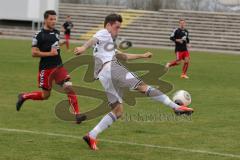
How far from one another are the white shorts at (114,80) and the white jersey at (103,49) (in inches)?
4.1

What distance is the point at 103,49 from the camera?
31.4ft

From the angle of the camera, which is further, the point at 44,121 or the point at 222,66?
the point at 222,66

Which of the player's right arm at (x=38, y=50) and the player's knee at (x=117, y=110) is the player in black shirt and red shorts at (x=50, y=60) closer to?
the player's right arm at (x=38, y=50)

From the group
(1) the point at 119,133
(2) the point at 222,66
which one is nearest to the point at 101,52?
(1) the point at 119,133

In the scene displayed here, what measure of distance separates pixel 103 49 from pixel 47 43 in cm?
230

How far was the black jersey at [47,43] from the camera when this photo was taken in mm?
11508

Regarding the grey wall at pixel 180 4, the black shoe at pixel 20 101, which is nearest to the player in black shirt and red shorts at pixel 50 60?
the black shoe at pixel 20 101

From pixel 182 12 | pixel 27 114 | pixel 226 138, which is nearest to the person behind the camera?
pixel 226 138

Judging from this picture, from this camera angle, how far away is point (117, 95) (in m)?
9.50

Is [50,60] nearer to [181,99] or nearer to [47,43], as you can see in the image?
[47,43]

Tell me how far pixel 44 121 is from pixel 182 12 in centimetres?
3957

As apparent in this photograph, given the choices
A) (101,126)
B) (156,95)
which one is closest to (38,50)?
(156,95)

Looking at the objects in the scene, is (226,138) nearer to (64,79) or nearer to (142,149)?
(142,149)

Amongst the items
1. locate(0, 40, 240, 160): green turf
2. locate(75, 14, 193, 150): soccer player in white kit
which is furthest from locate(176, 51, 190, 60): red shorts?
locate(75, 14, 193, 150): soccer player in white kit
